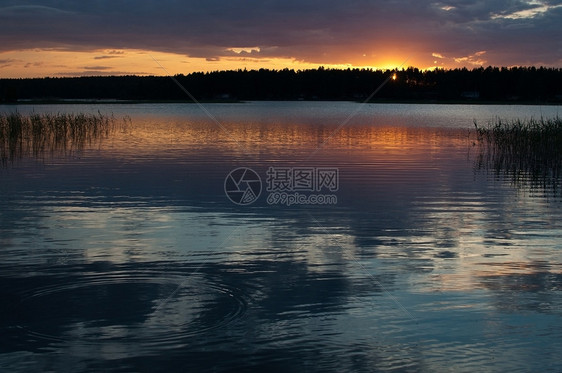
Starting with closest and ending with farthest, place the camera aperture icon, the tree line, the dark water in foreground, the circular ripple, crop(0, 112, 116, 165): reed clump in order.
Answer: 1. the dark water in foreground
2. the circular ripple
3. the camera aperture icon
4. crop(0, 112, 116, 165): reed clump
5. the tree line

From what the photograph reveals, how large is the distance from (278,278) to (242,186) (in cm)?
921

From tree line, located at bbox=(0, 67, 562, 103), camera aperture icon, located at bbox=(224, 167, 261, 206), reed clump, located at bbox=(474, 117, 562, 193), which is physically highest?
tree line, located at bbox=(0, 67, 562, 103)

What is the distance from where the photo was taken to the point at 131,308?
24.7 feet

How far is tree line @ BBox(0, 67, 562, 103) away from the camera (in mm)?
145875

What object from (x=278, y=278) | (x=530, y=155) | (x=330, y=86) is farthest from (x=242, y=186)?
(x=330, y=86)

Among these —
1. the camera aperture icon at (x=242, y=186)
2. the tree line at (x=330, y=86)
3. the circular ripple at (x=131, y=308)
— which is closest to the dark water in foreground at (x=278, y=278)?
the circular ripple at (x=131, y=308)

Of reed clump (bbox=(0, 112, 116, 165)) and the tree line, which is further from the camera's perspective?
the tree line

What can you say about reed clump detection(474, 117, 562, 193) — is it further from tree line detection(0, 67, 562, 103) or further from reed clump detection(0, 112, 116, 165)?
tree line detection(0, 67, 562, 103)

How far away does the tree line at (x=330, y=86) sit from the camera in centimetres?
14588

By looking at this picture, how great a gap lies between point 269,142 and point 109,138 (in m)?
9.19

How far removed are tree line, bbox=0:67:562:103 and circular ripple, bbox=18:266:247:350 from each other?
434 ft

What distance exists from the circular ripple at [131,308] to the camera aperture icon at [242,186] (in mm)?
6761

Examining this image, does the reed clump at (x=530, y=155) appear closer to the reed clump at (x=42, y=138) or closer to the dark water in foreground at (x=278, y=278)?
the dark water in foreground at (x=278, y=278)

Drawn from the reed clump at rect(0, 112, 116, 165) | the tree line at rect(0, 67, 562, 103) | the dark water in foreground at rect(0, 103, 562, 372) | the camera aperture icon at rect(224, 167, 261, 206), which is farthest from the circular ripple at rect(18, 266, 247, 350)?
the tree line at rect(0, 67, 562, 103)
